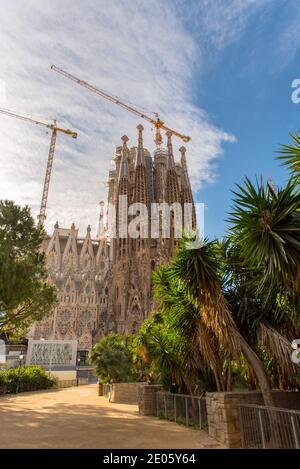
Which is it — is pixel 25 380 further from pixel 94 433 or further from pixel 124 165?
pixel 124 165

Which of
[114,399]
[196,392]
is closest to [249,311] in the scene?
[196,392]

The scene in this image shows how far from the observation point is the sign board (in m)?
37.7

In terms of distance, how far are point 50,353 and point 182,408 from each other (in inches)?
1226

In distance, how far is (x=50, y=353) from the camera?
38.4m

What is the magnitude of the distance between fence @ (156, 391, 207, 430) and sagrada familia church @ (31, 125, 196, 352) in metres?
49.9

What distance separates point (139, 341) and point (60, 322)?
2299 inches

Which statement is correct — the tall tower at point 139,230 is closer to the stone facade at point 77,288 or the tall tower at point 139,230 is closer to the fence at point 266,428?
the stone facade at point 77,288

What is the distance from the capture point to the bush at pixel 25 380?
23886mm

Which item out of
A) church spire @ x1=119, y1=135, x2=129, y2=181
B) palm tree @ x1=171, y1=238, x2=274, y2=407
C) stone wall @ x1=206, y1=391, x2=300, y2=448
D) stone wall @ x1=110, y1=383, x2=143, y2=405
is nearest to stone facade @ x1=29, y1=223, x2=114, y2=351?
church spire @ x1=119, y1=135, x2=129, y2=181

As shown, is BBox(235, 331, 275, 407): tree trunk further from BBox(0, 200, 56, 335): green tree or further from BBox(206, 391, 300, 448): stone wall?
BBox(0, 200, 56, 335): green tree

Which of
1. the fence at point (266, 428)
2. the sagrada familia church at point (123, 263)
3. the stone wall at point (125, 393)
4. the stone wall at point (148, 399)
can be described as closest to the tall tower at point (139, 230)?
the sagrada familia church at point (123, 263)

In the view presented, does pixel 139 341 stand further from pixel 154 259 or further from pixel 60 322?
pixel 60 322

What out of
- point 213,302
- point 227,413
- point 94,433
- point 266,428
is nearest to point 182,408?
point 94,433

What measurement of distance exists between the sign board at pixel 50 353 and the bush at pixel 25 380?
369 inches
